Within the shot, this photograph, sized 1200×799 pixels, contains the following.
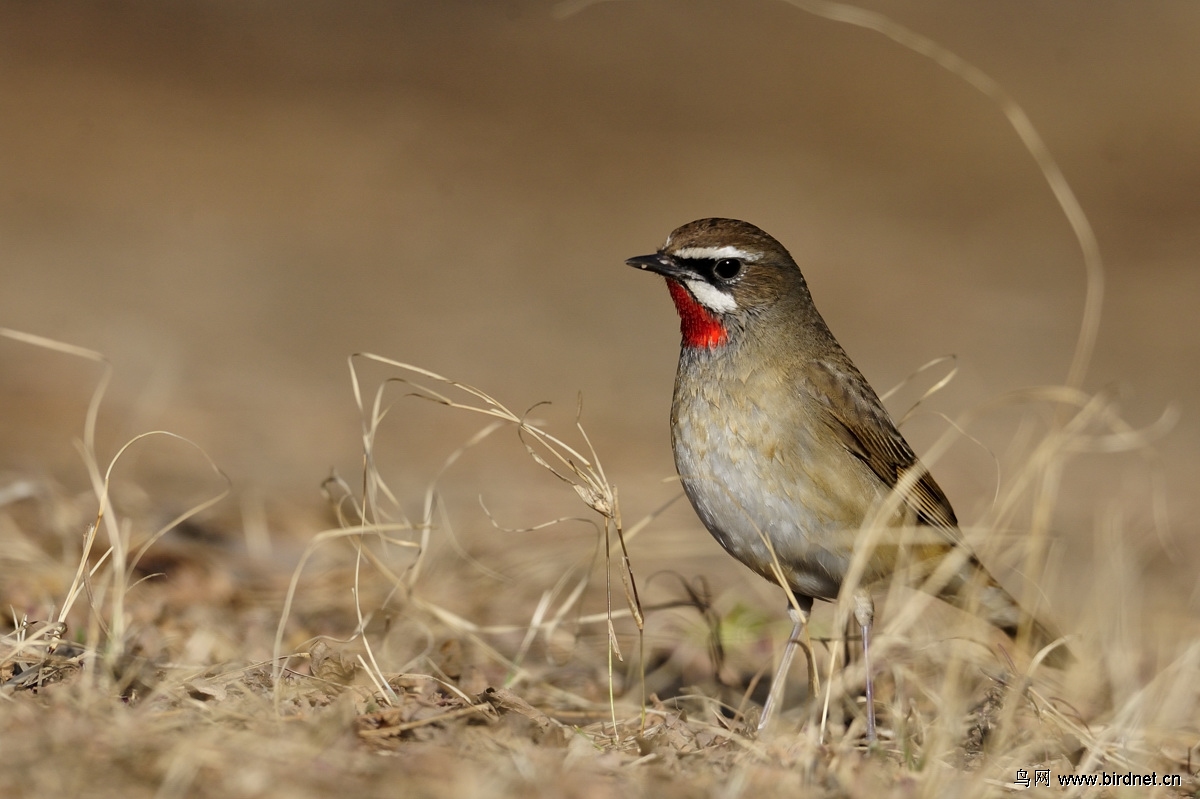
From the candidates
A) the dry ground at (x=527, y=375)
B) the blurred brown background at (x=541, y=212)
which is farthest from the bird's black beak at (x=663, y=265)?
the blurred brown background at (x=541, y=212)

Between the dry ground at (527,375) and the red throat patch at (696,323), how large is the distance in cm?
87

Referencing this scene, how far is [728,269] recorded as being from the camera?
239 inches

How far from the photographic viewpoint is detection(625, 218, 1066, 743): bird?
561 centimetres

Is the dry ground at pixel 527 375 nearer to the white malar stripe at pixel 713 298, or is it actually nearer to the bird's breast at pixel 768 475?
the bird's breast at pixel 768 475

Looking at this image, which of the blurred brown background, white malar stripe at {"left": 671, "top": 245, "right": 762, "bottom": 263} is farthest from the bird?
the blurred brown background

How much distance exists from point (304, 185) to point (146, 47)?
21.8 feet

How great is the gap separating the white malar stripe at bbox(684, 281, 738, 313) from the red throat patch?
3cm

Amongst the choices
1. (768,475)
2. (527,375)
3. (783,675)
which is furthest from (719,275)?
(527,375)

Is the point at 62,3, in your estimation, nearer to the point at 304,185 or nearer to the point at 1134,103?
the point at 304,185

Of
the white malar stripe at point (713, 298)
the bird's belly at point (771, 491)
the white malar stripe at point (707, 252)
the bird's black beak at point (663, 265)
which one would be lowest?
the bird's belly at point (771, 491)

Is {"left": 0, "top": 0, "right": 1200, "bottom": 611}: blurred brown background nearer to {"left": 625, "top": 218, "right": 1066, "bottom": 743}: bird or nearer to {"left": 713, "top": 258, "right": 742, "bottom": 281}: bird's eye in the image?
{"left": 625, "top": 218, "right": 1066, "bottom": 743}: bird

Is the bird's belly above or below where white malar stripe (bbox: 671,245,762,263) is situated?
below

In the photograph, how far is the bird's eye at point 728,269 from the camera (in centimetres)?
605

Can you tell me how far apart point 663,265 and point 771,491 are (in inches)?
47.1
